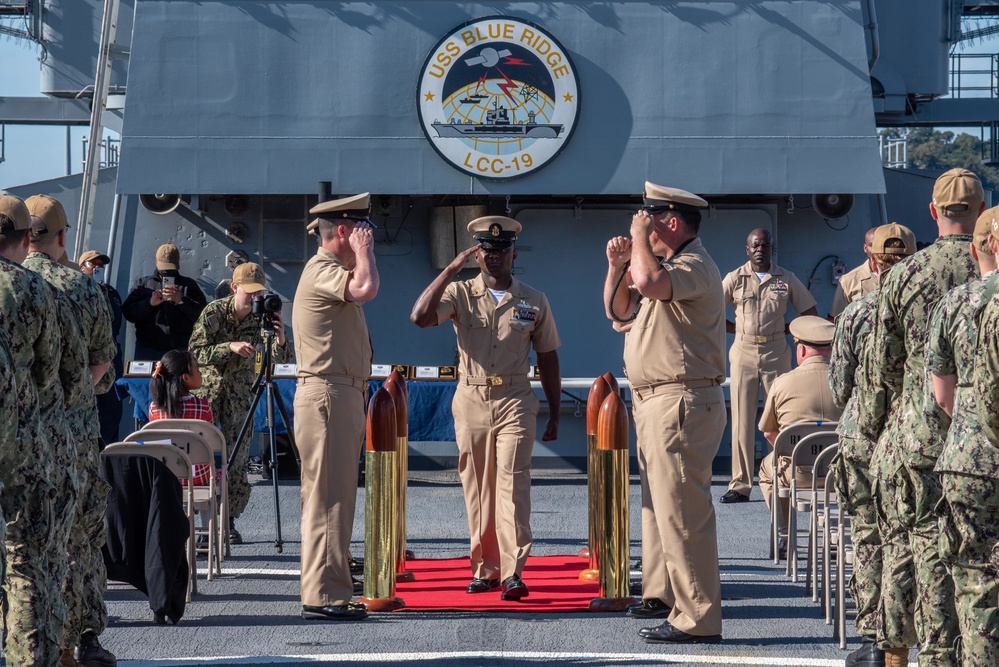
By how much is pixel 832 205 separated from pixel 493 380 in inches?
244

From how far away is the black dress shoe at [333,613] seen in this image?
22.2 ft

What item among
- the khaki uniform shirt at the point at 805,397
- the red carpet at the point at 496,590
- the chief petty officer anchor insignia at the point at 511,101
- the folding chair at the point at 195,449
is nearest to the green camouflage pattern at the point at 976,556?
the red carpet at the point at 496,590

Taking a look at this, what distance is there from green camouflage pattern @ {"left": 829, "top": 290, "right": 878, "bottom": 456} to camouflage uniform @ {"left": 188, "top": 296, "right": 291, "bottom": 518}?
14.2 ft

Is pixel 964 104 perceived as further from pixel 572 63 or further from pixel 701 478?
pixel 701 478

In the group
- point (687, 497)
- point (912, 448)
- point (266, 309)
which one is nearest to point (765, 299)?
point (266, 309)

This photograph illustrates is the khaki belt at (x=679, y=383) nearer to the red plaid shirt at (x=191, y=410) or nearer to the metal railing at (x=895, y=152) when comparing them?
the red plaid shirt at (x=191, y=410)

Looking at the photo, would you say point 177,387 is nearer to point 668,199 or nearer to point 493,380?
point 493,380

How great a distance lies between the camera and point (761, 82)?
12234mm

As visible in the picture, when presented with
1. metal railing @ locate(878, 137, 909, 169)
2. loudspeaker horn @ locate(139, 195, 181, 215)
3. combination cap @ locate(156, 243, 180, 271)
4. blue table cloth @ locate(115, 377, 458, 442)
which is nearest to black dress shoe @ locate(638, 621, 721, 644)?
blue table cloth @ locate(115, 377, 458, 442)

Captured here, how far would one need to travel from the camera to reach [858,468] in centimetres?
556

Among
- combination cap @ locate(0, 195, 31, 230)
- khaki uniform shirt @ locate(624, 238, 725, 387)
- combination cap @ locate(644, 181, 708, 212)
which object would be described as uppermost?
combination cap @ locate(644, 181, 708, 212)

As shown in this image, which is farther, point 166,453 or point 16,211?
point 166,453

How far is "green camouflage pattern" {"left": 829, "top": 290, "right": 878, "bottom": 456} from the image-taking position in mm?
5480

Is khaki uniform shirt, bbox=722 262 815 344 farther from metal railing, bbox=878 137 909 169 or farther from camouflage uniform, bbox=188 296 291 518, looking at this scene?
metal railing, bbox=878 137 909 169
